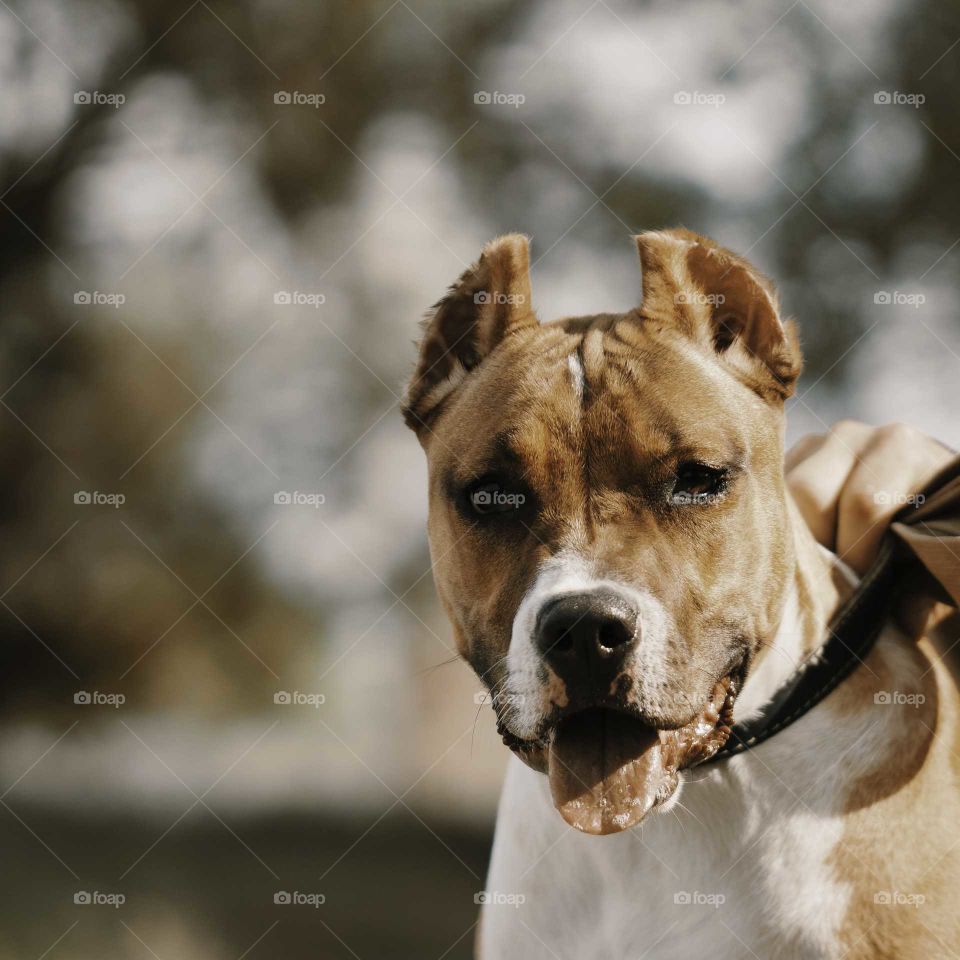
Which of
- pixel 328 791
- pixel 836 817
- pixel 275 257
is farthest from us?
pixel 328 791

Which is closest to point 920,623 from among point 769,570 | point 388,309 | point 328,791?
point 769,570

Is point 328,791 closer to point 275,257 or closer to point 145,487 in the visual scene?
point 145,487

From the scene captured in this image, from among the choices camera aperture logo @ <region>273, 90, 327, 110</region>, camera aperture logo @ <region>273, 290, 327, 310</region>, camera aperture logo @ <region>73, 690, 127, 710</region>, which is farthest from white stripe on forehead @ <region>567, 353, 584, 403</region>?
camera aperture logo @ <region>273, 90, 327, 110</region>

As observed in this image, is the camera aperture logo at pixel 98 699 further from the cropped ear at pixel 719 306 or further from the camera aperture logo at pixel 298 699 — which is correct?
the cropped ear at pixel 719 306

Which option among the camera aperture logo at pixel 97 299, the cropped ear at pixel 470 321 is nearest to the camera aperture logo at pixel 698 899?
the cropped ear at pixel 470 321

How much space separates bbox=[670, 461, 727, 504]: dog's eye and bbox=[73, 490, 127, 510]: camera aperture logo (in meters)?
7.43

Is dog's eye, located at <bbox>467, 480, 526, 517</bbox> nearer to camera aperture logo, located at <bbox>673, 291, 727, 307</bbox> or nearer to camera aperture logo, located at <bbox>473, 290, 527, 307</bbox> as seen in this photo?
camera aperture logo, located at <bbox>473, 290, 527, 307</bbox>

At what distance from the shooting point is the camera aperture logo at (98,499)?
9023 millimetres

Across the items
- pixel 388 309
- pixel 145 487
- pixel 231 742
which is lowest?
pixel 231 742

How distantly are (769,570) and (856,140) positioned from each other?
22.1ft

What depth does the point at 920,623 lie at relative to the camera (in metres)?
3.09

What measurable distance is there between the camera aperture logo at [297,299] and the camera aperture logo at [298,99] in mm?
1861

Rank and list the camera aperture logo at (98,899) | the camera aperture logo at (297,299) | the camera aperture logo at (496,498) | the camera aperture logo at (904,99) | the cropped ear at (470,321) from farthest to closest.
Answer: the camera aperture logo at (297,299), the camera aperture logo at (904,99), the camera aperture logo at (98,899), the cropped ear at (470,321), the camera aperture logo at (496,498)

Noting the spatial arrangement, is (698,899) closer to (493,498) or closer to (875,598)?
(875,598)
